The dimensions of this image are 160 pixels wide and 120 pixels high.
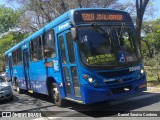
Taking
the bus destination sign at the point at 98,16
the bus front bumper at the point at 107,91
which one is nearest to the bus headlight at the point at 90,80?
the bus front bumper at the point at 107,91

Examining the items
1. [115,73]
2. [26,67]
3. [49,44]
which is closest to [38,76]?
[49,44]

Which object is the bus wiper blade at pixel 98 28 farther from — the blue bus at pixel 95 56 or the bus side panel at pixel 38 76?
the bus side panel at pixel 38 76

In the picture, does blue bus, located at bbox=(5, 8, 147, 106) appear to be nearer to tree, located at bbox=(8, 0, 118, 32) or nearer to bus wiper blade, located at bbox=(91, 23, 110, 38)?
bus wiper blade, located at bbox=(91, 23, 110, 38)

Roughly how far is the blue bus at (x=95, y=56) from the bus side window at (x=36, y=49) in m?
1.70

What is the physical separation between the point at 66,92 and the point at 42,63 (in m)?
2.71

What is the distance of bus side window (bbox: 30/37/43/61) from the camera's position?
499 inches

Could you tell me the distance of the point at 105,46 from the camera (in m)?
9.20

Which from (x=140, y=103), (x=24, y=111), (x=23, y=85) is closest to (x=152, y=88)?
(x=140, y=103)

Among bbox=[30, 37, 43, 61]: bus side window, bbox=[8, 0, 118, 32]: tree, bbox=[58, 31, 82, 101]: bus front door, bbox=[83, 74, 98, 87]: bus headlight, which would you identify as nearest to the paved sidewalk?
bbox=[58, 31, 82, 101]: bus front door

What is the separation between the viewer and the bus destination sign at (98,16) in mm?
9297

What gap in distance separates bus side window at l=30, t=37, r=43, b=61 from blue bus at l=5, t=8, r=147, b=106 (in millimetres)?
1699

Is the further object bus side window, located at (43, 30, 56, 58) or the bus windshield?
bus side window, located at (43, 30, 56, 58)

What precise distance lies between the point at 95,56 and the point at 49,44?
2927mm

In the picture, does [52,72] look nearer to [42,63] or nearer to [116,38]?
[42,63]
